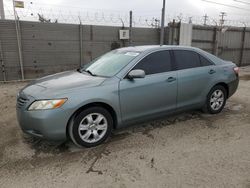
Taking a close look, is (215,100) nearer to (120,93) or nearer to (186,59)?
(186,59)

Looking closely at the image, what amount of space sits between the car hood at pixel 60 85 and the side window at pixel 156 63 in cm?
78

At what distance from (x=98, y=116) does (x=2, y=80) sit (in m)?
6.41

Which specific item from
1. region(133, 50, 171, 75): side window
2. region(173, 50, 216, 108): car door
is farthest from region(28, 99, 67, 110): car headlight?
region(173, 50, 216, 108): car door

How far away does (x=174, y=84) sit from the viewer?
4.23m

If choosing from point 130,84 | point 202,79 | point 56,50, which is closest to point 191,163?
point 130,84

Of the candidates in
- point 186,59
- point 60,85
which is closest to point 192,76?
point 186,59

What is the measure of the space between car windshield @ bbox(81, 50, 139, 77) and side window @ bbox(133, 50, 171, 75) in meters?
0.20

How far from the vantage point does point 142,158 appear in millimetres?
3271

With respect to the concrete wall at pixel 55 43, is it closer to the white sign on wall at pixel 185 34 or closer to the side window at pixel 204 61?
the white sign on wall at pixel 185 34

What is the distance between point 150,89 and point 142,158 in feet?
3.93

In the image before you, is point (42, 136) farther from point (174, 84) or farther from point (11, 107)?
point (11, 107)

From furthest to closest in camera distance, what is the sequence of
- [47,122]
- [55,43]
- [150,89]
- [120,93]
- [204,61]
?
[55,43]
[204,61]
[150,89]
[120,93]
[47,122]

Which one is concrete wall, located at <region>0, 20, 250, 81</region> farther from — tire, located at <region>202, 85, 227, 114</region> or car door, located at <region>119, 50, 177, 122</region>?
tire, located at <region>202, 85, 227, 114</region>

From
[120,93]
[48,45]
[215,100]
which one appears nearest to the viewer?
[120,93]
